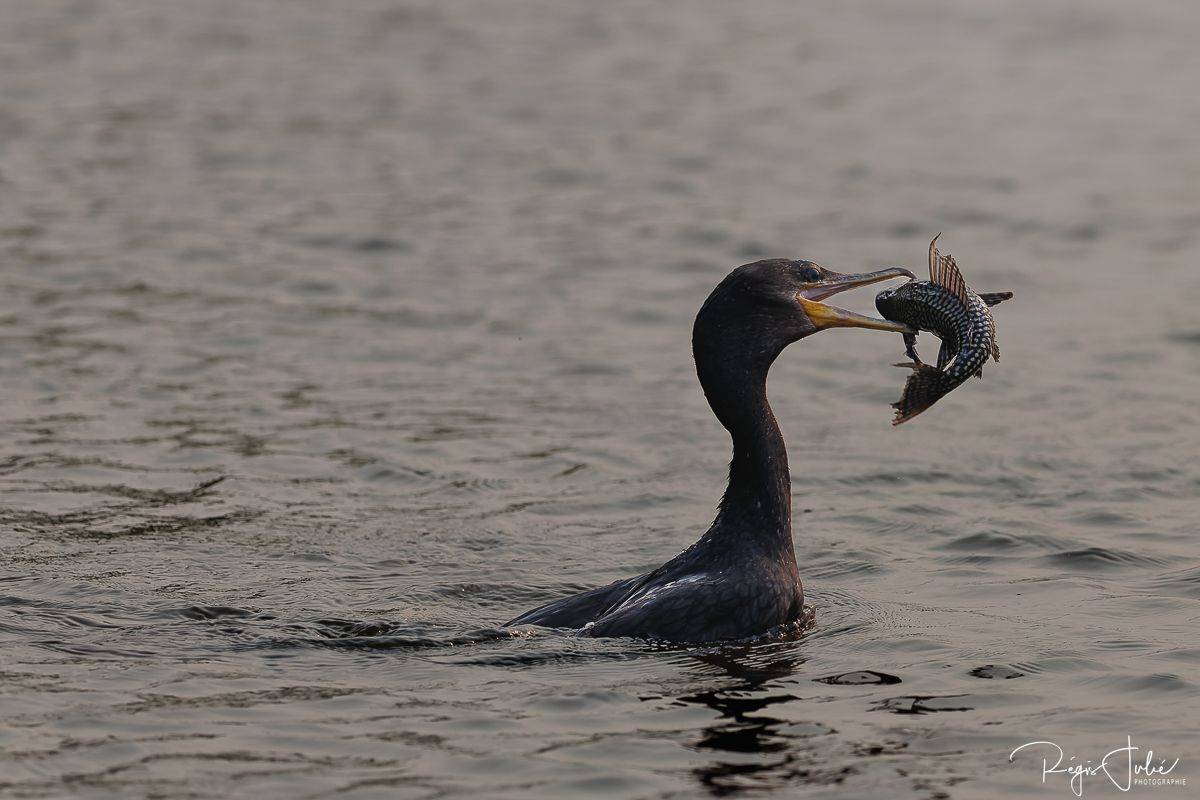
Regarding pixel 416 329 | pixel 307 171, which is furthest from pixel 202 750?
pixel 307 171

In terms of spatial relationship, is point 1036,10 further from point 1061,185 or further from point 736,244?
point 736,244

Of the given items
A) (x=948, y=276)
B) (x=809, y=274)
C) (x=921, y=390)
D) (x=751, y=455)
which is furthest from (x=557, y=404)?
(x=948, y=276)

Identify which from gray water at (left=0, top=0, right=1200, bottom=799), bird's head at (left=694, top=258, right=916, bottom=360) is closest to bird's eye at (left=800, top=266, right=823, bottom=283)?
bird's head at (left=694, top=258, right=916, bottom=360)

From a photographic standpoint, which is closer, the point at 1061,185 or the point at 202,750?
the point at 202,750

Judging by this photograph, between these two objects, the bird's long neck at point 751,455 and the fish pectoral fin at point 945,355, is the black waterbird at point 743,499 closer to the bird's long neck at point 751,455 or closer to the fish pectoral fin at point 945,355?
the bird's long neck at point 751,455

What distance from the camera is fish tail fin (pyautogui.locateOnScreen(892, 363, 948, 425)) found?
29.0 ft

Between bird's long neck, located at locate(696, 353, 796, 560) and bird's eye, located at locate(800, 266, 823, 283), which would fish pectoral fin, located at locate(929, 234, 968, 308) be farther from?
bird's long neck, located at locate(696, 353, 796, 560)

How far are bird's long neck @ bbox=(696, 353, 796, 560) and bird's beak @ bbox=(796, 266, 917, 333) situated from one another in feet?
1.00

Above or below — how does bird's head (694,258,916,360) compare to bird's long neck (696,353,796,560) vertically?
above

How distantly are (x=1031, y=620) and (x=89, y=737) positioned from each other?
4599mm

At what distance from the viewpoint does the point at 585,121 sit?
2300 cm

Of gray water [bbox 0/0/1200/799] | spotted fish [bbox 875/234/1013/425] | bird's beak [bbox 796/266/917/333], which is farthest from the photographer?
spotted fish [bbox 875/234/1013/425]

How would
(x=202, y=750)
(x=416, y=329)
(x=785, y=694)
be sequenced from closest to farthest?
(x=202, y=750), (x=785, y=694), (x=416, y=329)

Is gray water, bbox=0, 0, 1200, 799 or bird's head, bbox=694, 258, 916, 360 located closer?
gray water, bbox=0, 0, 1200, 799
